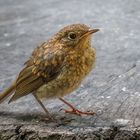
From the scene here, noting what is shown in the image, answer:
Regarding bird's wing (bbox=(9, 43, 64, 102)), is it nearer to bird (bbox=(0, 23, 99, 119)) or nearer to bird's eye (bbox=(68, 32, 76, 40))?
bird (bbox=(0, 23, 99, 119))

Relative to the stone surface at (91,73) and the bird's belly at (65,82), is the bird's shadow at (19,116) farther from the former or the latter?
the bird's belly at (65,82)

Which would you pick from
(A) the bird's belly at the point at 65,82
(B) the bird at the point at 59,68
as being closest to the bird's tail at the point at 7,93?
(B) the bird at the point at 59,68

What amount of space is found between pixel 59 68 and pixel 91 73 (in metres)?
0.66

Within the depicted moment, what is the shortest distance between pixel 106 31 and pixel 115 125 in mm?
2678

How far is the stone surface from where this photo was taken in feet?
15.8

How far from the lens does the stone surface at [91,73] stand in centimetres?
480

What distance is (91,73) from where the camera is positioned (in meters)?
6.01

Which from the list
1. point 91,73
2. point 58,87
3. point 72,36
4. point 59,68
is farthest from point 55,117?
point 91,73

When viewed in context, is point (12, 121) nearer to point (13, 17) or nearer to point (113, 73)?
point (113, 73)

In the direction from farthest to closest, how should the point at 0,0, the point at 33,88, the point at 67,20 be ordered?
the point at 0,0
the point at 67,20
the point at 33,88

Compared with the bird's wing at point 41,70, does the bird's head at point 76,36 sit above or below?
above

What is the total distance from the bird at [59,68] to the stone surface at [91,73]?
0.50 feet

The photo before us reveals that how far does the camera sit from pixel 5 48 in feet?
22.4

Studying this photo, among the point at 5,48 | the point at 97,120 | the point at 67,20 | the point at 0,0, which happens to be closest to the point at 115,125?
the point at 97,120
